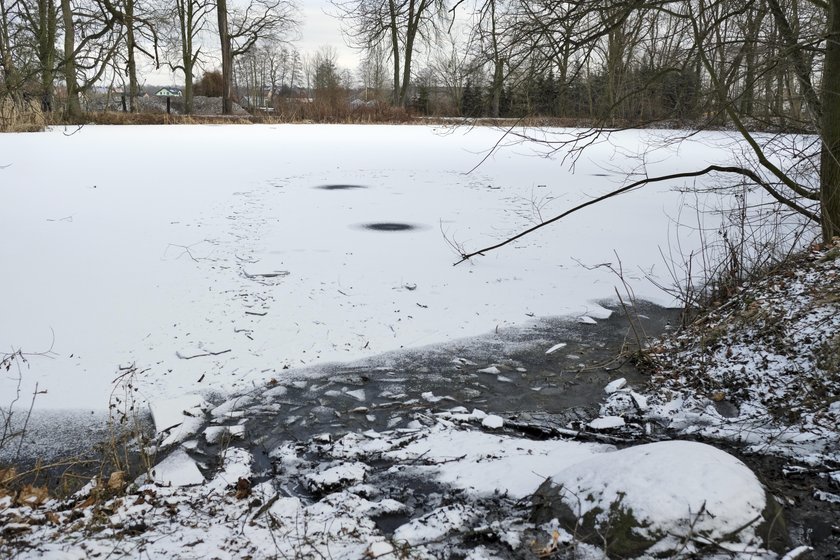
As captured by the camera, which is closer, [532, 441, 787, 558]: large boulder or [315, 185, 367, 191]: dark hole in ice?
[532, 441, 787, 558]: large boulder

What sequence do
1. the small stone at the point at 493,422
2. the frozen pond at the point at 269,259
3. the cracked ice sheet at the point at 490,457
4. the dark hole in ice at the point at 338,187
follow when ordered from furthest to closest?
1. the dark hole in ice at the point at 338,187
2. the frozen pond at the point at 269,259
3. the small stone at the point at 493,422
4. the cracked ice sheet at the point at 490,457

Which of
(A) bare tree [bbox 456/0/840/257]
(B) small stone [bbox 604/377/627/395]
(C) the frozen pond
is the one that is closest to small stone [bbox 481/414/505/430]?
(B) small stone [bbox 604/377/627/395]

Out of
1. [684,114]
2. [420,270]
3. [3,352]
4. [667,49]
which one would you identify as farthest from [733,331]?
[3,352]

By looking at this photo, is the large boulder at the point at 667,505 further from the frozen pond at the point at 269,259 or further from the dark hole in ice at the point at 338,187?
the dark hole in ice at the point at 338,187

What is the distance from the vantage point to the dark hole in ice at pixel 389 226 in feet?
28.0

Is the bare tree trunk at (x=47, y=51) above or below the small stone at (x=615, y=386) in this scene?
above

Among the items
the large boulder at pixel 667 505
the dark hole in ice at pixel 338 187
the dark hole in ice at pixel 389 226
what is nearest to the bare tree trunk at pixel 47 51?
the dark hole in ice at pixel 389 226

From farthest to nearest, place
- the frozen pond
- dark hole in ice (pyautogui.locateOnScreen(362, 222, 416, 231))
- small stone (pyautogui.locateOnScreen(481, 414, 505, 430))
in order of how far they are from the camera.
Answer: dark hole in ice (pyautogui.locateOnScreen(362, 222, 416, 231))
the frozen pond
small stone (pyautogui.locateOnScreen(481, 414, 505, 430))

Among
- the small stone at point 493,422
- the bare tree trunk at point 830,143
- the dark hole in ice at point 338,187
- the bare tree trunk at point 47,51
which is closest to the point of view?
the small stone at point 493,422

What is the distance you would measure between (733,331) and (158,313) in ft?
14.9

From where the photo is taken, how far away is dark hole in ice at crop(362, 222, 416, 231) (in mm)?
8531

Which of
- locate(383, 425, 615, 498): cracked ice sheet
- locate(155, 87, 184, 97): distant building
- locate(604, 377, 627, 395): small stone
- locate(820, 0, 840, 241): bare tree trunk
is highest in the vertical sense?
locate(155, 87, 184, 97): distant building

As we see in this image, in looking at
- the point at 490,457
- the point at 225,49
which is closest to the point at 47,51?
the point at 490,457

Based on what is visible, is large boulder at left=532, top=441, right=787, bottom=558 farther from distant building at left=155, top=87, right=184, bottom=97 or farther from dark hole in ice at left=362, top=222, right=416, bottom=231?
distant building at left=155, top=87, right=184, bottom=97
